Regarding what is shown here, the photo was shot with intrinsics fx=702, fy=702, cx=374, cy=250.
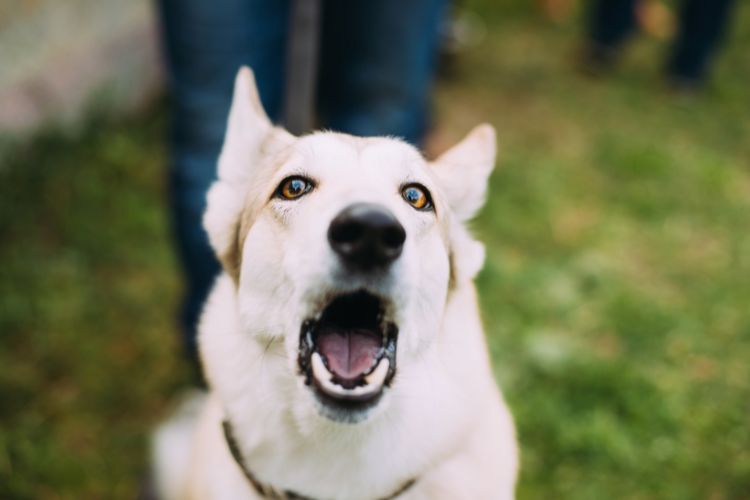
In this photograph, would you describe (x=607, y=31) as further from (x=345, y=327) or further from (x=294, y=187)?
(x=345, y=327)

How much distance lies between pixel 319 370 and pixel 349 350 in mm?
98

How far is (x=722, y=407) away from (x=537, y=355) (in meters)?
0.86

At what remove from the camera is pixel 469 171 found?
2.25 meters

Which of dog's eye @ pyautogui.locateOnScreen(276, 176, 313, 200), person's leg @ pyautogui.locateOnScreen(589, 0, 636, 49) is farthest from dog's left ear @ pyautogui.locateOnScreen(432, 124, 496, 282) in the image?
person's leg @ pyautogui.locateOnScreen(589, 0, 636, 49)

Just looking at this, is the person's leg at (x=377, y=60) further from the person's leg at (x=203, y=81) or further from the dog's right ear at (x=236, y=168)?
the dog's right ear at (x=236, y=168)

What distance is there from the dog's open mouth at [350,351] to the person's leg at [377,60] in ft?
4.86

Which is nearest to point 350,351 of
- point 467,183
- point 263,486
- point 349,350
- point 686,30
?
point 349,350

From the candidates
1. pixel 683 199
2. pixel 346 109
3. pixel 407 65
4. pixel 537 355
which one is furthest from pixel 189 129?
pixel 683 199

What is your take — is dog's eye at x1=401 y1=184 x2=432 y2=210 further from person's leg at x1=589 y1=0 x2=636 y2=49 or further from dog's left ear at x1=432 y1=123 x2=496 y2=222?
person's leg at x1=589 y1=0 x2=636 y2=49

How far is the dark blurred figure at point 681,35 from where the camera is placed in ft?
20.1

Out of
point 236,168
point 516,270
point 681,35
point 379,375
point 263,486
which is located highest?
point 236,168

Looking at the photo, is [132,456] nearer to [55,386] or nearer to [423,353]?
[55,386]

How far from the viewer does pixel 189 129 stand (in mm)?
2785

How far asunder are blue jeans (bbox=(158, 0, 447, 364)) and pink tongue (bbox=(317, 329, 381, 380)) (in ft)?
4.09
